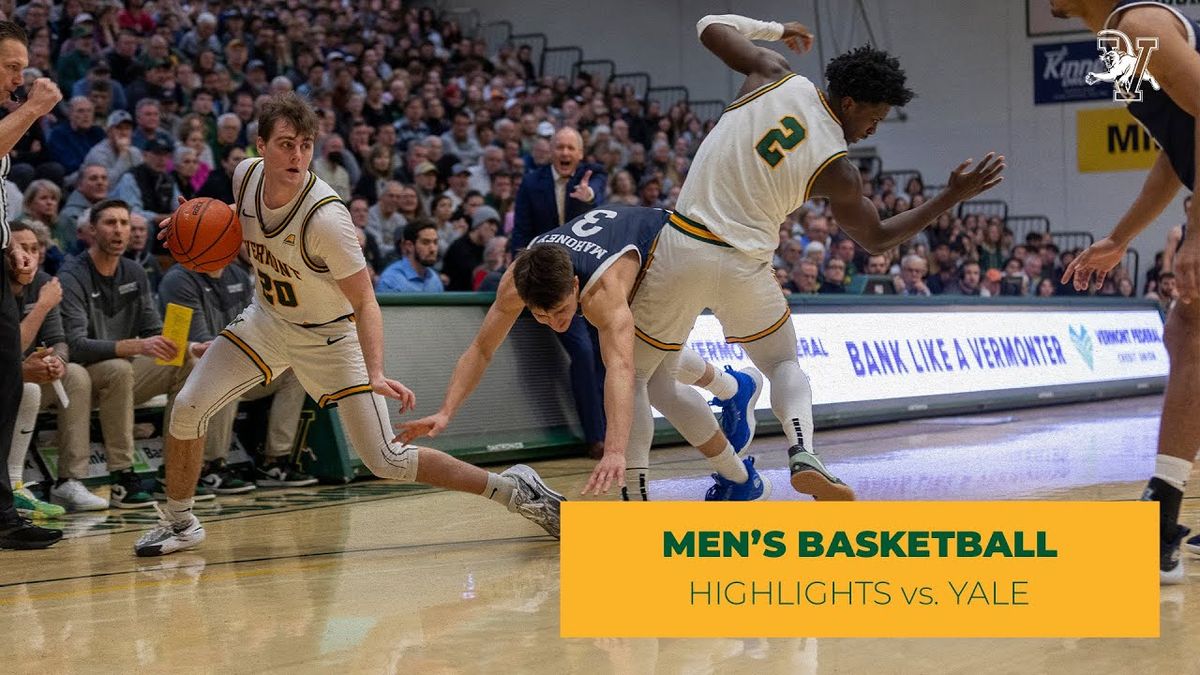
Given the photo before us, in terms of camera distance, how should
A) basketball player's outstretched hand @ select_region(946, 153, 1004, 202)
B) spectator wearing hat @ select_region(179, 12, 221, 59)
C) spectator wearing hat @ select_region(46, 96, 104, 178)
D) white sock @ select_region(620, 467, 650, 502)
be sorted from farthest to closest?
spectator wearing hat @ select_region(179, 12, 221, 59), spectator wearing hat @ select_region(46, 96, 104, 178), white sock @ select_region(620, 467, 650, 502), basketball player's outstretched hand @ select_region(946, 153, 1004, 202)

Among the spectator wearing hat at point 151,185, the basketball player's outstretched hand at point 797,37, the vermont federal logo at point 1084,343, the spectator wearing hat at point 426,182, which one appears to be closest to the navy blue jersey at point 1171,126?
the basketball player's outstretched hand at point 797,37

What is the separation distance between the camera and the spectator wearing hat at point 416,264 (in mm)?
11125

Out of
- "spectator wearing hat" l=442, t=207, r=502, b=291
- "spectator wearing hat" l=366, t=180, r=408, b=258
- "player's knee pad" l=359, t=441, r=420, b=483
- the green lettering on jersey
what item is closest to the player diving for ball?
"player's knee pad" l=359, t=441, r=420, b=483

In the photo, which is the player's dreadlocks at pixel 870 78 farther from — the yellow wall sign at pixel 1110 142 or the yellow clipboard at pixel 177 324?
the yellow wall sign at pixel 1110 142

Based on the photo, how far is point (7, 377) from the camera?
6379 mm

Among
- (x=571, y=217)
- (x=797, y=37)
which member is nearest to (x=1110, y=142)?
(x=571, y=217)

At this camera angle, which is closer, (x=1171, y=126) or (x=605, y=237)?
(x=1171, y=126)

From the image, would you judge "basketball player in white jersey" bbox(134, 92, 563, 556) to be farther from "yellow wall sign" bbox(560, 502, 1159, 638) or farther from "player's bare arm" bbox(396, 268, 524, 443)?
"yellow wall sign" bbox(560, 502, 1159, 638)

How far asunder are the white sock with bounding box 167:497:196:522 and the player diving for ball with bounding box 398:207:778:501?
1087 millimetres

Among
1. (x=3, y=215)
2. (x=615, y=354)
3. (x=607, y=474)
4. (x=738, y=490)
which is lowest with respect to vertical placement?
(x=738, y=490)

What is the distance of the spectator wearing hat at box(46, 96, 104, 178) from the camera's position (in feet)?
42.1

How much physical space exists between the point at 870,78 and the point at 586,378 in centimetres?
487

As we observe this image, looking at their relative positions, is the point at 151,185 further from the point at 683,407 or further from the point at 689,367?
the point at 683,407

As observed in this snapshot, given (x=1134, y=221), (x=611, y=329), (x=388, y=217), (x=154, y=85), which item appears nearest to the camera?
(x=1134, y=221)
